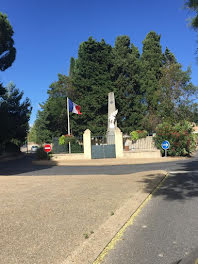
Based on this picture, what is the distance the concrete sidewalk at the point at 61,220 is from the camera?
3294 mm

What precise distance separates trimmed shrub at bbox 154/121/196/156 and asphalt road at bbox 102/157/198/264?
14.8 m

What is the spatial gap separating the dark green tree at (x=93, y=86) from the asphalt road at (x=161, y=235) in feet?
97.5

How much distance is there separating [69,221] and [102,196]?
2.29 m

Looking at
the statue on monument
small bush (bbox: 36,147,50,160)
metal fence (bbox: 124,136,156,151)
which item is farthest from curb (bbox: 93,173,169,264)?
the statue on monument

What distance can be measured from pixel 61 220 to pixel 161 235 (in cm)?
195

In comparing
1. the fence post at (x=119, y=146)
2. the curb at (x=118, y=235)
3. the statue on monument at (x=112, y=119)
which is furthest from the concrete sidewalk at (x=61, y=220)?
the statue on monument at (x=112, y=119)

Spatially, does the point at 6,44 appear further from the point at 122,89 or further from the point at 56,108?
the point at 122,89

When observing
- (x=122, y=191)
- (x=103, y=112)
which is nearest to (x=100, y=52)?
(x=103, y=112)

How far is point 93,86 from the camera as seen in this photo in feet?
121

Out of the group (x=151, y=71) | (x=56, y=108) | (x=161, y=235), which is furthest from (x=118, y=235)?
(x=151, y=71)

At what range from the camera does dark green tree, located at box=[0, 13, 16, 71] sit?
2628 centimetres

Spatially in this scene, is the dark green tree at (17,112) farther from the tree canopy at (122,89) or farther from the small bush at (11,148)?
the tree canopy at (122,89)

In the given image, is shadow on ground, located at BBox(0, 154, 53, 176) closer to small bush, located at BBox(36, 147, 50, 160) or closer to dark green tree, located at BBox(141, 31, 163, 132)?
small bush, located at BBox(36, 147, 50, 160)

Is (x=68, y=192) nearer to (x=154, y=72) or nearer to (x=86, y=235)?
(x=86, y=235)
